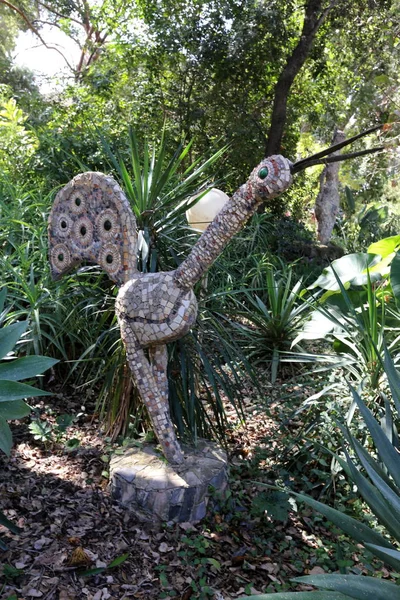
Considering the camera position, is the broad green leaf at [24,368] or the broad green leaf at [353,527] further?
the broad green leaf at [24,368]

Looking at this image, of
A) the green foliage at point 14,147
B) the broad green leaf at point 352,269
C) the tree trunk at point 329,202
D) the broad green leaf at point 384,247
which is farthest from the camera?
the tree trunk at point 329,202

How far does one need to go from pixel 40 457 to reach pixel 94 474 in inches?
13.0

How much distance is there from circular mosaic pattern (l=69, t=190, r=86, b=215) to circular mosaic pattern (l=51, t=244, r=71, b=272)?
0.19 meters

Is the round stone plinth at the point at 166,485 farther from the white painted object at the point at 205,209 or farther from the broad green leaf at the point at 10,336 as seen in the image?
the white painted object at the point at 205,209

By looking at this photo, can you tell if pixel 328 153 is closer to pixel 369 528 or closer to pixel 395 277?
pixel 369 528

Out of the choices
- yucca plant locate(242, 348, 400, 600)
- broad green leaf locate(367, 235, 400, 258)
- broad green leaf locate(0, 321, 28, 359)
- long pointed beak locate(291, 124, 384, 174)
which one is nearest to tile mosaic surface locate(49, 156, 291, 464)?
long pointed beak locate(291, 124, 384, 174)

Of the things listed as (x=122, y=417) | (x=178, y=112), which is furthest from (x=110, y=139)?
(x=122, y=417)

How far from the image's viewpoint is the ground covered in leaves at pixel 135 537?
7.03ft

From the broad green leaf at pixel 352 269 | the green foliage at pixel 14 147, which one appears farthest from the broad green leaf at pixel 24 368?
the green foliage at pixel 14 147

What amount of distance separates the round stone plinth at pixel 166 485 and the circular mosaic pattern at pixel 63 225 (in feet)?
3.74

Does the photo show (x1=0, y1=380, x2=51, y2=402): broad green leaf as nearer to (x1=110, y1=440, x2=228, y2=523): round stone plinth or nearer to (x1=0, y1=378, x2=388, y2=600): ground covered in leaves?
(x1=0, y1=378, x2=388, y2=600): ground covered in leaves

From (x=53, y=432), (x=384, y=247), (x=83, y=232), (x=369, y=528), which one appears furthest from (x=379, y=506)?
(x=384, y=247)

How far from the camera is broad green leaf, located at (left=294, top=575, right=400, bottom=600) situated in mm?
1199

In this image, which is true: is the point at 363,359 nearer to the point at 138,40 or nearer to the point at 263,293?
the point at 263,293
